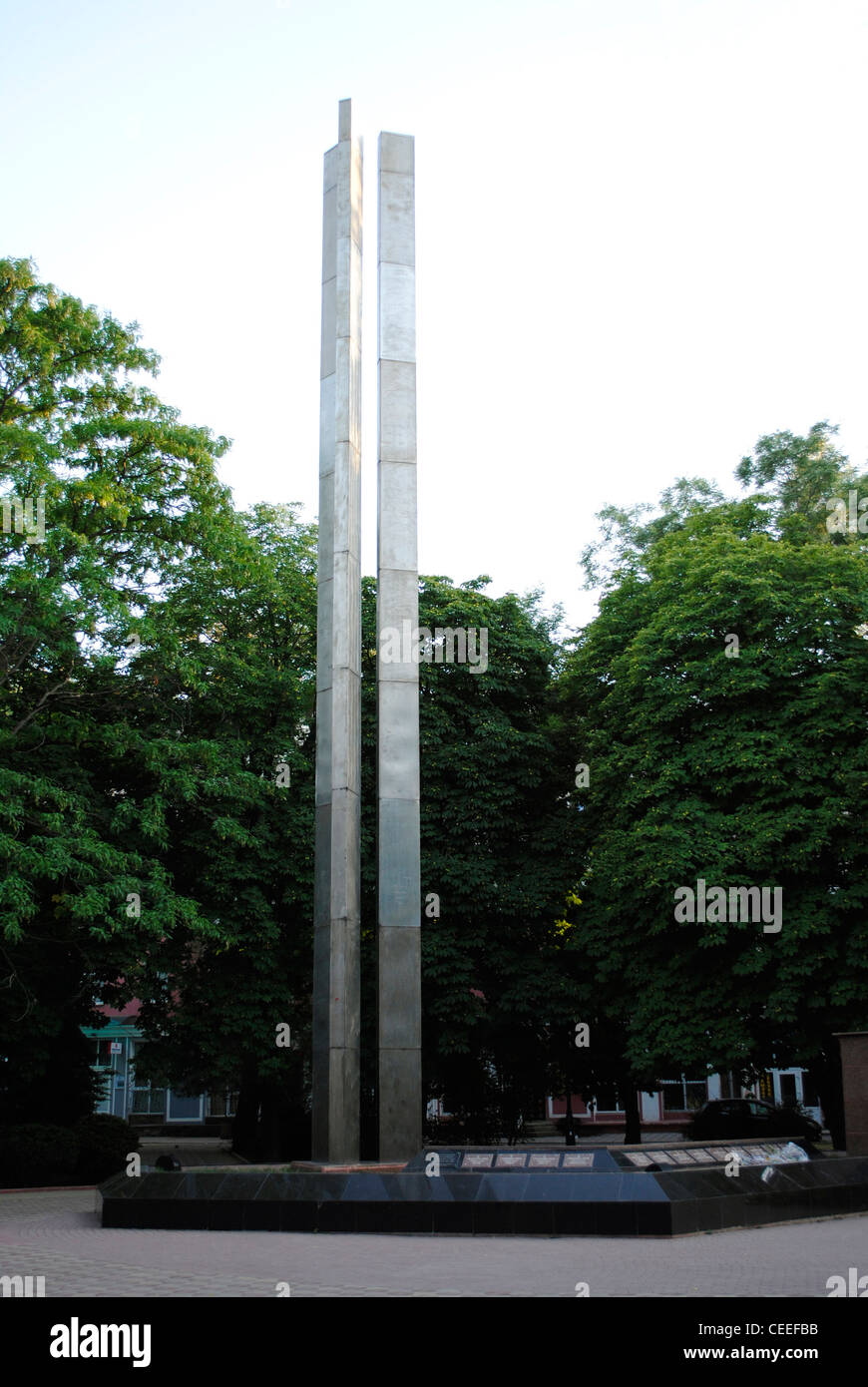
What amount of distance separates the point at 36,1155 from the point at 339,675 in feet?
37.0

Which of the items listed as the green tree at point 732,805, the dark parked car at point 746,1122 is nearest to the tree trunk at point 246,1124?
the green tree at point 732,805

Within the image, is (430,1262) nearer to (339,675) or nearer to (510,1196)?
(510,1196)

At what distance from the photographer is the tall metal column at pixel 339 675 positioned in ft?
65.9

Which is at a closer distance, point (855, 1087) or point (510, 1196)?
point (510, 1196)

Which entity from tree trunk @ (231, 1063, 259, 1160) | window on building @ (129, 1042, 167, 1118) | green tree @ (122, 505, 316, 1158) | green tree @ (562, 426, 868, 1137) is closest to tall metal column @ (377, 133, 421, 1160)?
green tree @ (122, 505, 316, 1158)

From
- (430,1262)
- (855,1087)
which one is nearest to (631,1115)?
(855,1087)

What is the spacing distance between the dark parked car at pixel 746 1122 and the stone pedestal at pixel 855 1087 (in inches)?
629

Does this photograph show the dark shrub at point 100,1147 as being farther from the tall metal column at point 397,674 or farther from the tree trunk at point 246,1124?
the tall metal column at point 397,674

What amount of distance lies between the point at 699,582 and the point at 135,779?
41.6 ft

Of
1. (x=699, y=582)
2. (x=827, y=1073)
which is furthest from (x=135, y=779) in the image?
(x=827, y=1073)

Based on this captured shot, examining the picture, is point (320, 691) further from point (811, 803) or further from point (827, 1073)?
Result: point (827, 1073)

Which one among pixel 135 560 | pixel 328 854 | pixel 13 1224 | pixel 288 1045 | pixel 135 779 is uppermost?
pixel 135 560

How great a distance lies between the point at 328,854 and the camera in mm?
20844

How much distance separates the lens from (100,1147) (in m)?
25.3
